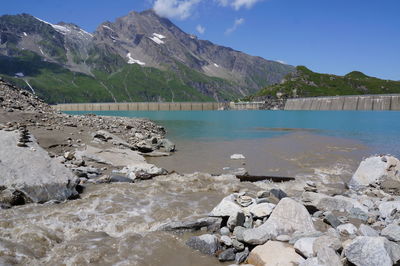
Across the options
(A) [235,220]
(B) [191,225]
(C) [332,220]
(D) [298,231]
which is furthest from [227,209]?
(C) [332,220]

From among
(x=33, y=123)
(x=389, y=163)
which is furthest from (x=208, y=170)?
(x=33, y=123)

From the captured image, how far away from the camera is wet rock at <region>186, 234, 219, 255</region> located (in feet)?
28.0

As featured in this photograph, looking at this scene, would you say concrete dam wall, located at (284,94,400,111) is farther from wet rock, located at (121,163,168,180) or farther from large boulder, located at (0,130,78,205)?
large boulder, located at (0,130,78,205)

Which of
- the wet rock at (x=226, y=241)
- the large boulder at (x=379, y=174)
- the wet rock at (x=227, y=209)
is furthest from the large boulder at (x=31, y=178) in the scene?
the large boulder at (x=379, y=174)

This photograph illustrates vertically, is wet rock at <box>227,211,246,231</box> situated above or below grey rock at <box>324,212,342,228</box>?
above

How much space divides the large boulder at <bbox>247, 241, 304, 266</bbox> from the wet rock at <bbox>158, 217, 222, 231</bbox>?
2.27 metres

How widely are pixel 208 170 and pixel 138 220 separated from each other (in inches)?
451

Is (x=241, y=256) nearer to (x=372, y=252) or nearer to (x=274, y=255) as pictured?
(x=274, y=255)

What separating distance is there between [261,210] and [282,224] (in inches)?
48.9

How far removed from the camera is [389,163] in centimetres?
1783

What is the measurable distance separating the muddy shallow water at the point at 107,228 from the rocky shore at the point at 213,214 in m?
0.05

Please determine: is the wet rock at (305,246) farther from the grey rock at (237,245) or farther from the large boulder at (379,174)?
the large boulder at (379,174)

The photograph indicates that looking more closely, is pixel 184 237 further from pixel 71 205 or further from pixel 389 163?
pixel 389 163

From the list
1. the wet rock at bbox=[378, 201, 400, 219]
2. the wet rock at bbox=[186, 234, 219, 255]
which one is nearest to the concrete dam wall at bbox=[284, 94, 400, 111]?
the wet rock at bbox=[378, 201, 400, 219]
